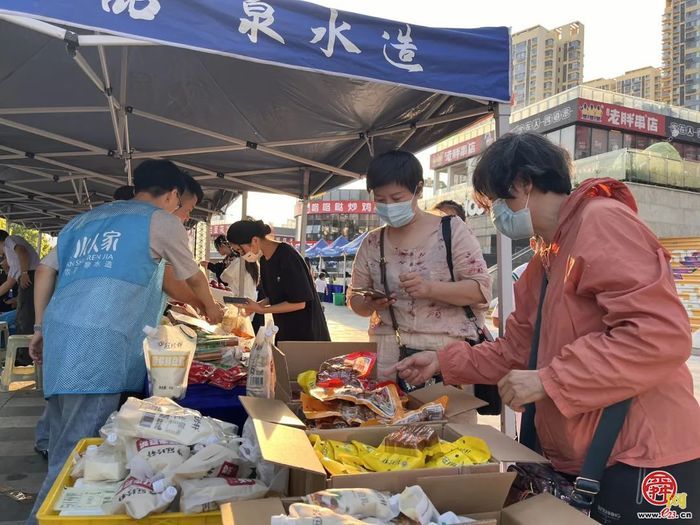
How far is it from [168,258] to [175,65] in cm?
202

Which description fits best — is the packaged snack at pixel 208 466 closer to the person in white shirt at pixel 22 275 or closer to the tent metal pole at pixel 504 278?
the tent metal pole at pixel 504 278

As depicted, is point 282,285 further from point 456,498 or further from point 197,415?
point 456,498

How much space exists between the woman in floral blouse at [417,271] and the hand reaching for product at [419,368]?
27 centimetres

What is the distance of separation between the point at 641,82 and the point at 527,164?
287ft

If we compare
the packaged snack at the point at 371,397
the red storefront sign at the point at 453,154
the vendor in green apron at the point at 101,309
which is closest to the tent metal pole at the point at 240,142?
the vendor in green apron at the point at 101,309

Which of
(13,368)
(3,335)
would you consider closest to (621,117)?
(3,335)

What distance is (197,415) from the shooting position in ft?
4.87

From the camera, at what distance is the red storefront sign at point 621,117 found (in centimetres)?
3159

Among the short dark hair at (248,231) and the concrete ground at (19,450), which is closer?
the concrete ground at (19,450)

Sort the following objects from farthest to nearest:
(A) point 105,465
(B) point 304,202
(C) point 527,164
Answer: (B) point 304,202
(C) point 527,164
(A) point 105,465

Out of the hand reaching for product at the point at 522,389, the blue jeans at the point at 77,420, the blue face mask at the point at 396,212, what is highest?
the blue face mask at the point at 396,212

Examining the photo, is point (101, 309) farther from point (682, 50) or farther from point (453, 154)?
point (682, 50)

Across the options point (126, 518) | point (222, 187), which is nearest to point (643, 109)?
point (222, 187)

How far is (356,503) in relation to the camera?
967 millimetres
